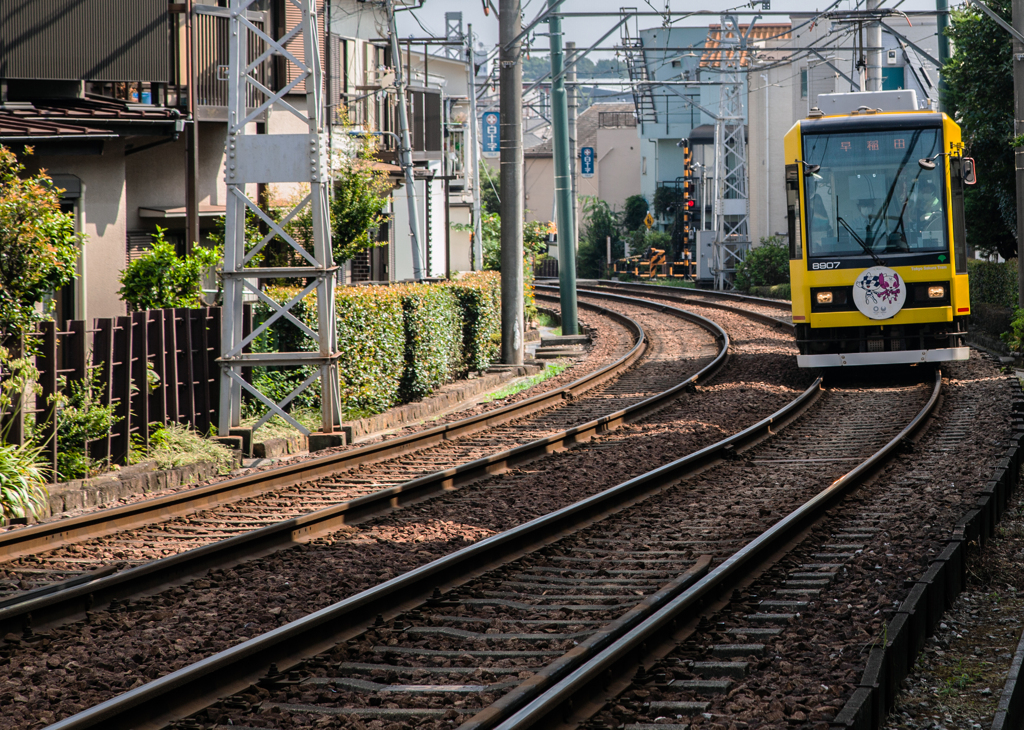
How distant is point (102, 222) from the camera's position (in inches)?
634

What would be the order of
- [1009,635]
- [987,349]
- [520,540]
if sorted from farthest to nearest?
[987,349] → [520,540] → [1009,635]

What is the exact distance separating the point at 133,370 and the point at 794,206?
974 cm

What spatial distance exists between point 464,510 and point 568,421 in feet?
18.0

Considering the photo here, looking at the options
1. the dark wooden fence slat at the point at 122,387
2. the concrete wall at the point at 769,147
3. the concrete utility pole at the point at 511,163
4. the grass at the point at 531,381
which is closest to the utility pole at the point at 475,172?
the grass at the point at 531,381

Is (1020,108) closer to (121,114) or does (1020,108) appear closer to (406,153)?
(406,153)

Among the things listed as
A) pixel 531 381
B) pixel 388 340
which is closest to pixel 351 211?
pixel 531 381

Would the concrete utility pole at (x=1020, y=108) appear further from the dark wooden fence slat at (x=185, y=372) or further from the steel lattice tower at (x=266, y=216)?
the dark wooden fence slat at (x=185, y=372)

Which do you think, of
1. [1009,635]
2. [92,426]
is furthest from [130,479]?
[1009,635]

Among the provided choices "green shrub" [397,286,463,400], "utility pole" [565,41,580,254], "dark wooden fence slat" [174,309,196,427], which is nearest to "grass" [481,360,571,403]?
"green shrub" [397,286,463,400]

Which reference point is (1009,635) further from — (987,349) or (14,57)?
(987,349)

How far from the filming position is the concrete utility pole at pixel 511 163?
65.4 ft

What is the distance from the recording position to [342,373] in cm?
1482

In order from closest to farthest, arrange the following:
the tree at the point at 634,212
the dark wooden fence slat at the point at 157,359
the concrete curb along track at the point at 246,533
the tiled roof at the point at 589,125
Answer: the concrete curb along track at the point at 246,533
the dark wooden fence slat at the point at 157,359
the tree at the point at 634,212
the tiled roof at the point at 589,125

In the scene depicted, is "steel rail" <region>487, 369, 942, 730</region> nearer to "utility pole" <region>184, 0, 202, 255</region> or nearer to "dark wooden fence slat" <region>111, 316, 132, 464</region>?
"dark wooden fence slat" <region>111, 316, 132, 464</region>
